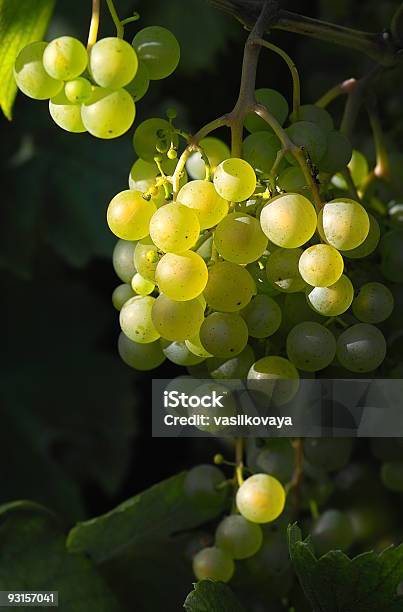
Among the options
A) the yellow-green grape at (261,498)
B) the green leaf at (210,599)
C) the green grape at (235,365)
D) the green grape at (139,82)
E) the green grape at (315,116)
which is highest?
the green grape at (315,116)

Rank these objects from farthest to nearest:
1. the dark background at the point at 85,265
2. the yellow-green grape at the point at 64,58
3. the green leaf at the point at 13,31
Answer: the dark background at the point at 85,265, the green leaf at the point at 13,31, the yellow-green grape at the point at 64,58

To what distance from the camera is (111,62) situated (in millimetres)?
434

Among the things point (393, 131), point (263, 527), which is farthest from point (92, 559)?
point (393, 131)

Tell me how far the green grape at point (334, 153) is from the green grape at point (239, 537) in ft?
0.78

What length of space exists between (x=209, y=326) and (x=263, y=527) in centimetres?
20

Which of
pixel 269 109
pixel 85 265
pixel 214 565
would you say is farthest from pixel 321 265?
pixel 85 265

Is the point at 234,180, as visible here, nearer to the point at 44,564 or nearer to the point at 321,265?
the point at 321,265

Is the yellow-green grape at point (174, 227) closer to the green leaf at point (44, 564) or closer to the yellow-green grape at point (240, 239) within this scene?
the yellow-green grape at point (240, 239)

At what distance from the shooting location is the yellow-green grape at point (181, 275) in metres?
0.45

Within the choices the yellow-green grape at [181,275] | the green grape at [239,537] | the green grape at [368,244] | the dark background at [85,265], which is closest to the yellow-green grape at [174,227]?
the yellow-green grape at [181,275]

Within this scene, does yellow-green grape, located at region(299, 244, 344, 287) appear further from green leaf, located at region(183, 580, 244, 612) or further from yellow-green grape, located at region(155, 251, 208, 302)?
green leaf, located at region(183, 580, 244, 612)

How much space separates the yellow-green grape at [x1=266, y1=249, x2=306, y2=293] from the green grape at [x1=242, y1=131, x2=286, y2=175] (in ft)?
0.18

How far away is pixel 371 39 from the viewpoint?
517 millimetres

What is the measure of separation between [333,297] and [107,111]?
0.16 metres
